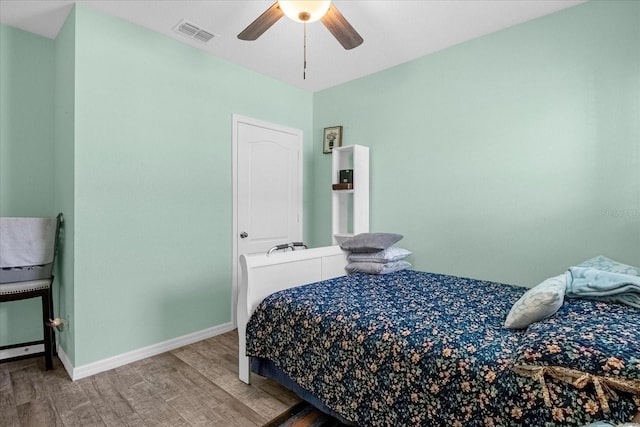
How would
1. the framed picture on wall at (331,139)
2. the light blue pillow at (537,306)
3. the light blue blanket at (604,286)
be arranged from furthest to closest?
the framed picture on wall at (331,139)
the light blue blanket at (604,286)
the light blue pillow at (537,306)

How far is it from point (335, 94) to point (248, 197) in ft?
5.21

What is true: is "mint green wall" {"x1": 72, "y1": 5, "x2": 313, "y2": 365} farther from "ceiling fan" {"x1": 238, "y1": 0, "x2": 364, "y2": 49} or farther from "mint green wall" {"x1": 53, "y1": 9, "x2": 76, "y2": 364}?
"ceiling fan" {"x1": 238, "y1": 0, "x2": 364, "y2": 49}

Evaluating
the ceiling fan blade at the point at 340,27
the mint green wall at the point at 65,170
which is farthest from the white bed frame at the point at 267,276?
the ceiling fan blade at the point at 340,27

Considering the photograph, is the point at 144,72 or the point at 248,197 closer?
the point at 144,72

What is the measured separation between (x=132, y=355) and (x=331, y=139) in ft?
9.28

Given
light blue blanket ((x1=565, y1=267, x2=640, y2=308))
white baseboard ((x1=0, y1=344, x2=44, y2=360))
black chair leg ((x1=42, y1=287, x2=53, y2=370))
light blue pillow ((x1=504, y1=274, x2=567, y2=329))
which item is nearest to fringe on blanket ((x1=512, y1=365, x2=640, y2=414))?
light blue pillow ((x1=504, y1=274, x2=567, y2=329))

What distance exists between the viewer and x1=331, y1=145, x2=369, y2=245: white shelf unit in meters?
3.29

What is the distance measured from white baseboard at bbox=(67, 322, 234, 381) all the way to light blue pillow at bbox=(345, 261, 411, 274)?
1412mm

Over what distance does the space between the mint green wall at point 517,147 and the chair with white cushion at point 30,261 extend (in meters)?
2.81

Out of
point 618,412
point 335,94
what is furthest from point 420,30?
point 618,412

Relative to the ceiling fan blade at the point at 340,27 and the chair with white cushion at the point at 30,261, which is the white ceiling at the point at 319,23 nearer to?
the ceiling fan blade at the point at 340,27

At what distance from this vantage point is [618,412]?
35.0 inches

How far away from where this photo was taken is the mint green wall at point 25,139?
2455mm

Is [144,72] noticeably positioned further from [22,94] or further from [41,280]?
[41,280]
